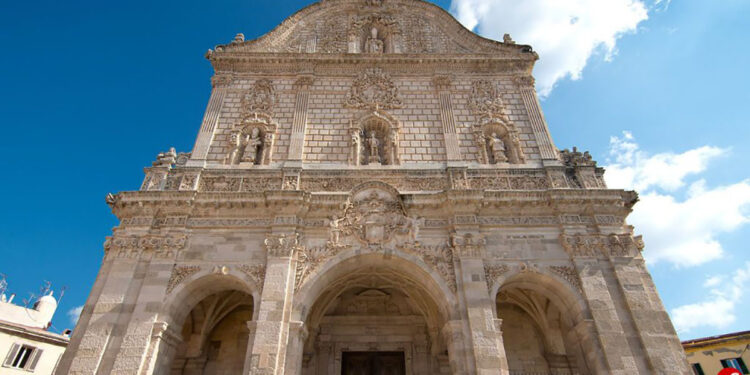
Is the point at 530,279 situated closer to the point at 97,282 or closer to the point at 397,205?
the point at 397,205

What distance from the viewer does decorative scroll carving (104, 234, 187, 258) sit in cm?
955

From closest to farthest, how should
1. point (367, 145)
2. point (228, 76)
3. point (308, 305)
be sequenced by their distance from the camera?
point (308, 305), point (367, 145), point (228, 76)

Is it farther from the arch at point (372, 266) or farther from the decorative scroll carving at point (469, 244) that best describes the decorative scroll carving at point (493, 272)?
the arch at point (372, 266)

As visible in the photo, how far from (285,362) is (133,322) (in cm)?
357

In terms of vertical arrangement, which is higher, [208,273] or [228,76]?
[228,76]

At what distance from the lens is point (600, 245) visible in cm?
976

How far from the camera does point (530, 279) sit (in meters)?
9.66

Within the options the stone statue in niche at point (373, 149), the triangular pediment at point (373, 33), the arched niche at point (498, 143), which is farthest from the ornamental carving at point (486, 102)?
the stone statue in niche at point (373, 149)

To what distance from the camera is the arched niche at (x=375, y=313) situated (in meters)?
9.68

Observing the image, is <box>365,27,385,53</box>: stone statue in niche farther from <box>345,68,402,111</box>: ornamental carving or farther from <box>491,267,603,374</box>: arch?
<box>491,267,603,374</box>: arch

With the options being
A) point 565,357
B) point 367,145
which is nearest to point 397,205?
point 367,145

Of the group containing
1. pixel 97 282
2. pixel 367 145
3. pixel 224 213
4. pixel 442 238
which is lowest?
pixel 97 282

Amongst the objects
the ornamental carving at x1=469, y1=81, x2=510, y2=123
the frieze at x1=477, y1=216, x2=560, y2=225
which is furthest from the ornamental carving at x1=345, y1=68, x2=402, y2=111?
the frieze at x1=477, y1=216, x2=560, y2=225

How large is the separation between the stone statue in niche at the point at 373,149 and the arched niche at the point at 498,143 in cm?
316
